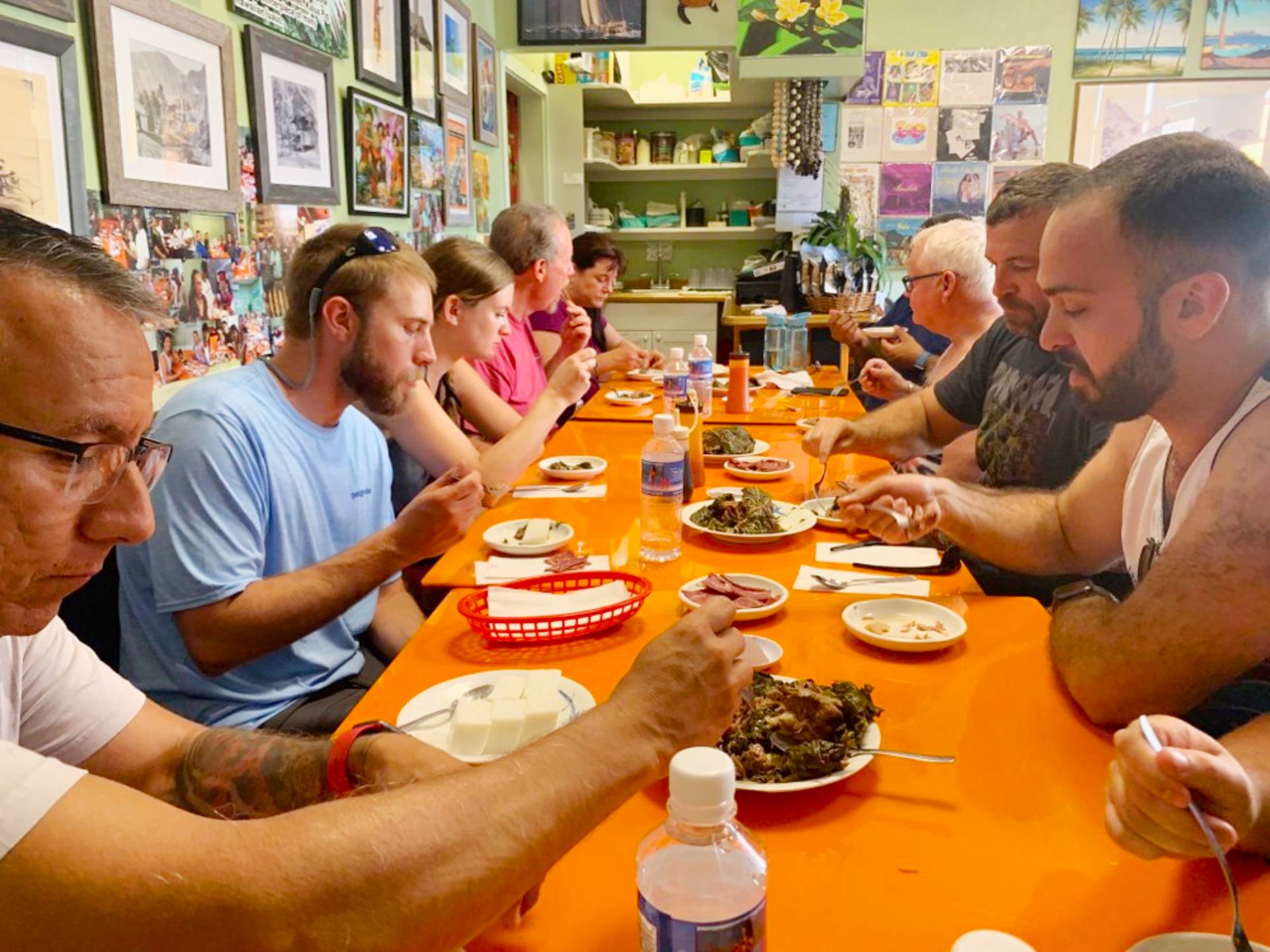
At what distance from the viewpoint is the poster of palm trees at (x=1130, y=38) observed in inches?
222

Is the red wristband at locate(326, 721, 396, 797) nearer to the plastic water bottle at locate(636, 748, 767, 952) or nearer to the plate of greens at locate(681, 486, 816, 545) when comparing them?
the plastic water bottle at locate(636, 748, 767, 952)

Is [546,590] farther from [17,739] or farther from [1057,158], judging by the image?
[1057,158]

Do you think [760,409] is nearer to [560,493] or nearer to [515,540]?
[560,493]

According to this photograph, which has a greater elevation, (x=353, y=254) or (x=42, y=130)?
(x=42, y=130)

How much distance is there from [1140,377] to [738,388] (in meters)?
2.26

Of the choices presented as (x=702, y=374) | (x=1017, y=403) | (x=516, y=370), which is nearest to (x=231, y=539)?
(x=1017, y=403)

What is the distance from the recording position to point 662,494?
71.0 inches

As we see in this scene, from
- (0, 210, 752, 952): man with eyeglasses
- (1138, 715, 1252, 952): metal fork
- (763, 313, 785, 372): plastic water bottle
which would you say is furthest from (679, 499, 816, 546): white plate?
(763, 313, 785, 372): plastic water bottle

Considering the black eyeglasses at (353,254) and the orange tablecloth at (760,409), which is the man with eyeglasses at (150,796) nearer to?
the black eyeglasses at (353,254)

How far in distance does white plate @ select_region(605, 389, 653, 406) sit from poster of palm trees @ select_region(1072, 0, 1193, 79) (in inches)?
166

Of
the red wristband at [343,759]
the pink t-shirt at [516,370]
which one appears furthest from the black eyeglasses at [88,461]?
the pink t-shirt at [516,370]

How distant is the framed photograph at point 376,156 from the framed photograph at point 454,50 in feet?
1.96

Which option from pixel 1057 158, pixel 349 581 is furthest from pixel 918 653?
pixel 1057 158

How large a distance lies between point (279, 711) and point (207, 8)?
189cm
